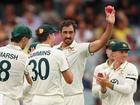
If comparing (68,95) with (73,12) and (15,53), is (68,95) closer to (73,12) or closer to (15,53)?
(15,53)

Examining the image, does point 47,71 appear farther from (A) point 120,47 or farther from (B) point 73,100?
(A) point 120,47

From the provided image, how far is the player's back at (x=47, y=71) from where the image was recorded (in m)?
12.6

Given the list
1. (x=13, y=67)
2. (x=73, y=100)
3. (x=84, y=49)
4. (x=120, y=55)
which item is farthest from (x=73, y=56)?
(x=13, y=67)

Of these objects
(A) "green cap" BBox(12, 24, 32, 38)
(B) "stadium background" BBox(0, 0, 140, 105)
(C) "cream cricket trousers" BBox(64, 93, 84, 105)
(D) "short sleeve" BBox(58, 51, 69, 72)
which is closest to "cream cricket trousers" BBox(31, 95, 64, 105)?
(D) "short sleeve" BBox(58, 51, 69, 72)

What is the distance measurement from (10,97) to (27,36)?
1052mm

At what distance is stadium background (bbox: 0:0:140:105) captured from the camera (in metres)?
20.0

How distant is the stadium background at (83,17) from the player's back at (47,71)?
6257 mm

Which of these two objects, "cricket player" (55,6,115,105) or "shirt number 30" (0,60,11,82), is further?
"cricket player" (55,6,115,105)

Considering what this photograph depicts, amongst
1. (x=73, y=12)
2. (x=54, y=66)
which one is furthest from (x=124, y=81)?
(x=73, y=12)

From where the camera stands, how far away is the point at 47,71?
1261cm

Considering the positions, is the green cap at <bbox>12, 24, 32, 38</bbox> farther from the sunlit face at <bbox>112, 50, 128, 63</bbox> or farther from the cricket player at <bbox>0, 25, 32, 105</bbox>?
the sunlit face at <bbox>112, 50, 128, 63</bbox>

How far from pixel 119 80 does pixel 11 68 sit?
5.93ft

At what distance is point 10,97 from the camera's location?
13.2 m

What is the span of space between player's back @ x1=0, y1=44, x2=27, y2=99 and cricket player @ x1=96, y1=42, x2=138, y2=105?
52.1 inches
